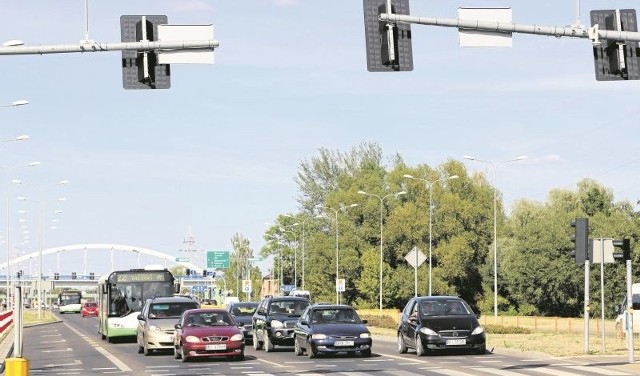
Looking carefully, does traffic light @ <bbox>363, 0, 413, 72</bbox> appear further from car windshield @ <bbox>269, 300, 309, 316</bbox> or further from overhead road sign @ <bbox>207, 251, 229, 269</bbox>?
overhead road sign @ <bbox>207, 251, 229, 269</bbox>

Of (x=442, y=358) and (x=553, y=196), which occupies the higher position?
(x=553, y=196)

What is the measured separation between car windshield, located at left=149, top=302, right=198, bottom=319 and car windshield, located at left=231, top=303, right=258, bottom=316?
20.3ft

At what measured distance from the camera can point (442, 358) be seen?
31969mm

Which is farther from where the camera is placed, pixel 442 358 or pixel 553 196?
pixel 553 196

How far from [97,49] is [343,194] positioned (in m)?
97.8

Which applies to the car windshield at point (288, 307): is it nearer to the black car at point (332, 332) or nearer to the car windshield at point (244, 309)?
the black car at point (332, 332)

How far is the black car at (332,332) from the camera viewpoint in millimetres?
32906

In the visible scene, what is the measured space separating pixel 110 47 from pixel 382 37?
4.62 metres

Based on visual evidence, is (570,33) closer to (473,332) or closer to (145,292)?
(473,332)

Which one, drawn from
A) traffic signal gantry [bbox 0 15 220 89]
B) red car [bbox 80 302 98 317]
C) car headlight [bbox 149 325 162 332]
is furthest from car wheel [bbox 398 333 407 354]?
red car [bbox 80 302 98 317]

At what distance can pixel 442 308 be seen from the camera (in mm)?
33281

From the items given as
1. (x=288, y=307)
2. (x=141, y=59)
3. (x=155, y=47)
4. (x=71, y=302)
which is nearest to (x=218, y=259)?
(x=71, y=302)

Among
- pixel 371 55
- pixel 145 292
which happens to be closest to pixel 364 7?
pixel 371 55

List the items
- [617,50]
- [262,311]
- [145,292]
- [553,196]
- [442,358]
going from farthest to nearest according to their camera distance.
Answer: [553,196]
[145,292]
[262,311]
[442,358]
[617,50]
